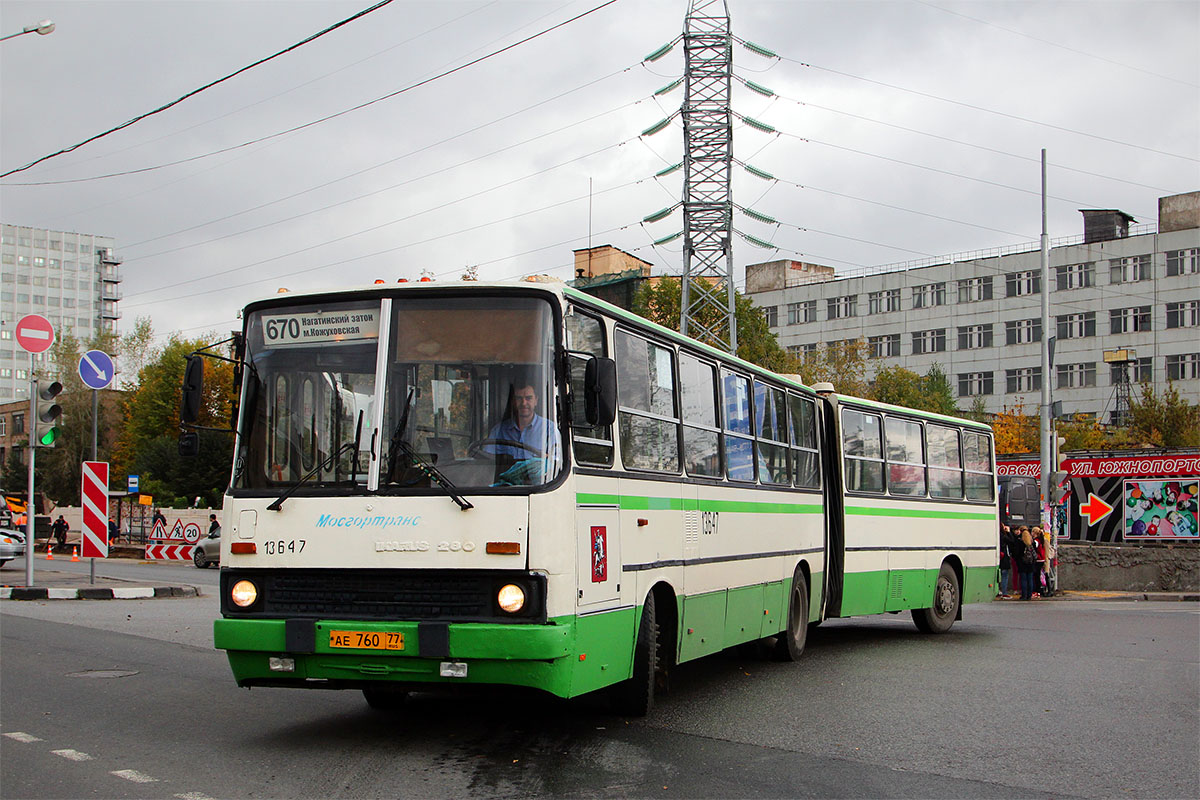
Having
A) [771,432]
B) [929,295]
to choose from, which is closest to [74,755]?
[771,432]

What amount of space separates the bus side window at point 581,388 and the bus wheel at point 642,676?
1.35m

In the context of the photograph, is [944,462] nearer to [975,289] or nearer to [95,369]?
[95,369]

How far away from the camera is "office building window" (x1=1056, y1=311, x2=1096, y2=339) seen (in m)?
80.6

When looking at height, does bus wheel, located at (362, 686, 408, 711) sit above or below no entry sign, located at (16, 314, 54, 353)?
below

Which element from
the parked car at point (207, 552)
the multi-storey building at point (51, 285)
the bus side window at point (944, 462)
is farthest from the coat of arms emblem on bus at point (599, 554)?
the multi-storey building at point (51, 285)

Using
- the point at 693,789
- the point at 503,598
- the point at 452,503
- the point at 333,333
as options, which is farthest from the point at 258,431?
the point at 693,789

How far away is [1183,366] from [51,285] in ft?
492

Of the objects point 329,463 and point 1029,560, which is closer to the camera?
point 329,463

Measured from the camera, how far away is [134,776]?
24.1 feet

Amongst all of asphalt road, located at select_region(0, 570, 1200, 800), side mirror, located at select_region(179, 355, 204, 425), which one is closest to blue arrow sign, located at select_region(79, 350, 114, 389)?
asphalt road, located at select_region(0, 570, 1200, 800)

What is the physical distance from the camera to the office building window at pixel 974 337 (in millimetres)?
85438

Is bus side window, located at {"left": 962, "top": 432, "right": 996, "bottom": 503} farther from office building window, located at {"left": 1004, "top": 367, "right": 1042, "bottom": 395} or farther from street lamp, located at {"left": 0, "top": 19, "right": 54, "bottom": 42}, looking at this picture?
office building window, located at {"left": 1004, "top": 367, "right": 1042, "bottom": 395}

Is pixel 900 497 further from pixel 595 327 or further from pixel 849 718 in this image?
pixel 595 327

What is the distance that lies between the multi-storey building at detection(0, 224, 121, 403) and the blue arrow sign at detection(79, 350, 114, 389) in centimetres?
15837
